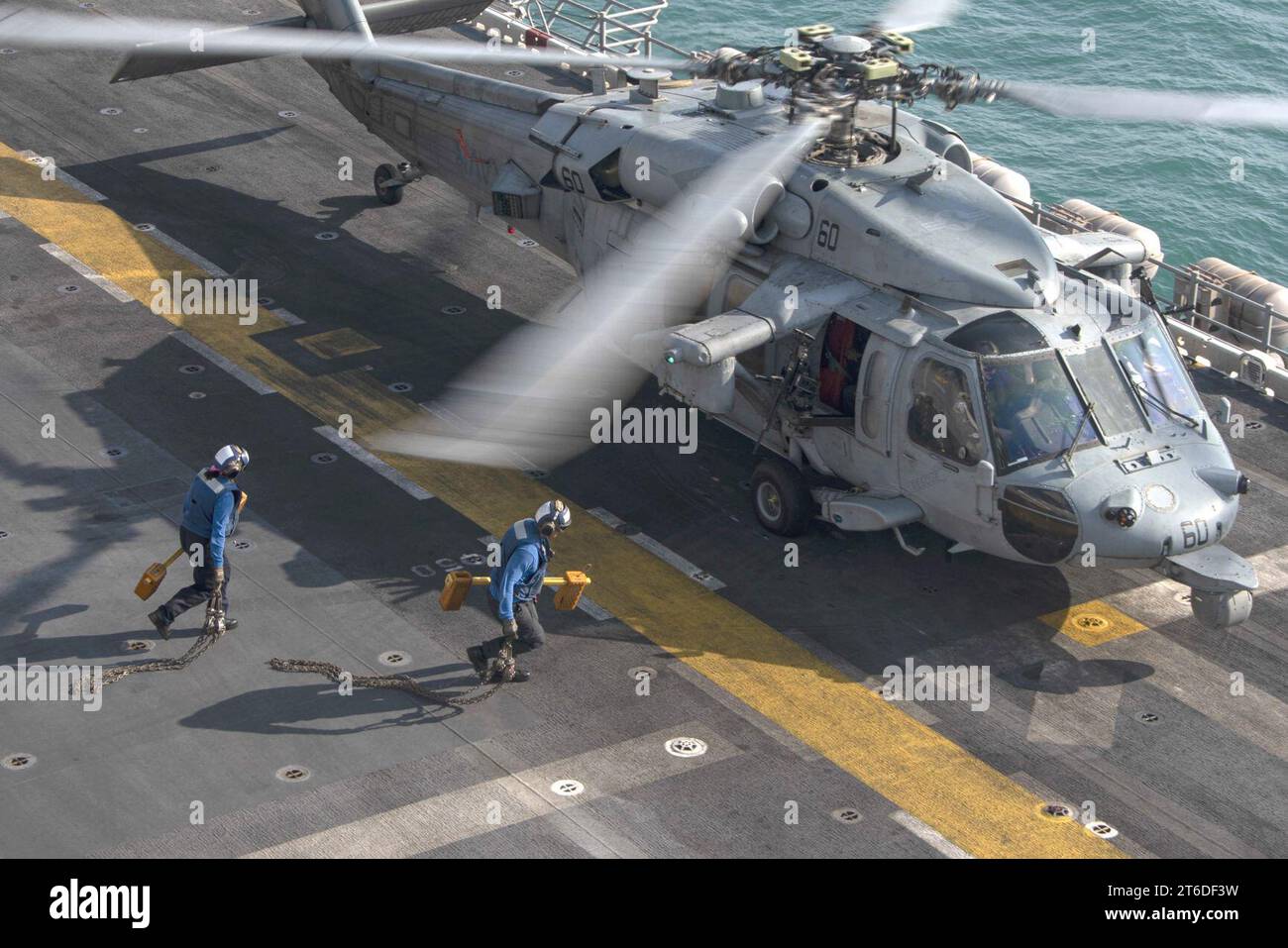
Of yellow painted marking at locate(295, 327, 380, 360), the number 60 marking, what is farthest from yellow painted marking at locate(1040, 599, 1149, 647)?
yellow painted marking at locate(295, 327, 380, 360)

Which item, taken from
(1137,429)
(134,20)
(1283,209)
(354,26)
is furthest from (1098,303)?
(1283,209)

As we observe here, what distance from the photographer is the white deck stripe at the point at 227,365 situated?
24.5m

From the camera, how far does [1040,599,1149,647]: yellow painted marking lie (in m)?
19.8

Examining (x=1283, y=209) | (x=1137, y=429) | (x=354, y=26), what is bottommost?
(x=1283, y=209)

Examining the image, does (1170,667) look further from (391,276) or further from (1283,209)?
(1283,209)

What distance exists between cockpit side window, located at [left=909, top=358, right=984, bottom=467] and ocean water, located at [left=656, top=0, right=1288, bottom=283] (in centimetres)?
2790

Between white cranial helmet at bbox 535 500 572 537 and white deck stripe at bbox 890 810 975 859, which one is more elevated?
white cranial helmet at bbox 535 500 572 537

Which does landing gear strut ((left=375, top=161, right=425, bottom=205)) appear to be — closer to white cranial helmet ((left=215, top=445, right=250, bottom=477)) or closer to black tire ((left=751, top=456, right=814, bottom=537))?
black tire ((left=751, top=456, right=814, bottom=537))

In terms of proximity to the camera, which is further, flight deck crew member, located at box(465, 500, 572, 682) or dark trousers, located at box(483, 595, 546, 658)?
dark trousers, located at box(483, 595, 546, 658)

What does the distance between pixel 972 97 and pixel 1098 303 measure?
2.95m

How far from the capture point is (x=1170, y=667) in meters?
19.2

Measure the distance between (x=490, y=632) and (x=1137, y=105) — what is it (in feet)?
32.9

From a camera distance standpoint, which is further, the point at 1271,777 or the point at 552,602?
the point at 552,602

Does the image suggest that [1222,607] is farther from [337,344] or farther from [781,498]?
[337,344]
